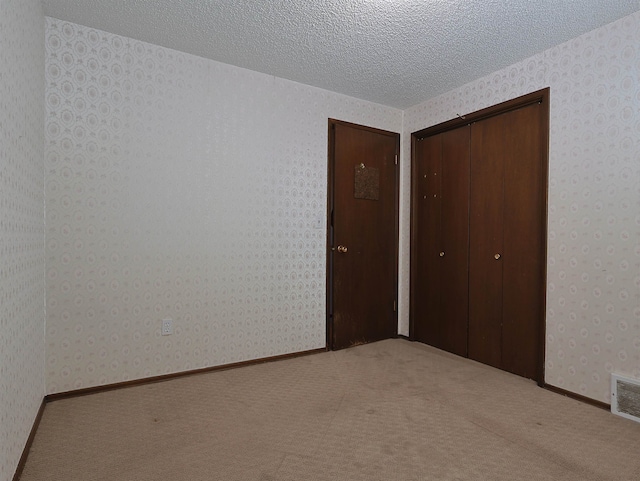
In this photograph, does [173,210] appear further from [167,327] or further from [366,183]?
[366,183]

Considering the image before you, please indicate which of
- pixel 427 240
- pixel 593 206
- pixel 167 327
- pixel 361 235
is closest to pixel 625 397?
pixel 593 206

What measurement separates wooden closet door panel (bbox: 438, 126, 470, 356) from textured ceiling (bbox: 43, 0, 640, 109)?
67 cm

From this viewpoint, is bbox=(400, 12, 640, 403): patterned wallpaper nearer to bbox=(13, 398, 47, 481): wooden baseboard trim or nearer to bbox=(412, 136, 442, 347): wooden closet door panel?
bbox=(412, 136, 442, 347): wooden closet door panel

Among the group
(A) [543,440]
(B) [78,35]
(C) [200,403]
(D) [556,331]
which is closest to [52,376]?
(C) [200,403]

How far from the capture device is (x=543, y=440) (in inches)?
77.5

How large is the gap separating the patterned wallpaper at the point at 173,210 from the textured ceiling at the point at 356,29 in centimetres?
24

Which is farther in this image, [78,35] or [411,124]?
Result: [411,124]

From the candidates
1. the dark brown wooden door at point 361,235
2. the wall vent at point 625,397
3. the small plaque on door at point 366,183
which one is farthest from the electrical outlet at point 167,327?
the wall vent at point 625,397

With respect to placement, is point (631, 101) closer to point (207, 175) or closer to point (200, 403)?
point (207, 175)

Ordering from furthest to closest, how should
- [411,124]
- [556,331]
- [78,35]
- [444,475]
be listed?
[411,124] < [556,331] < [78,35] < [444,475]

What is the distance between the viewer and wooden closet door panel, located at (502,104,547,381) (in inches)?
109

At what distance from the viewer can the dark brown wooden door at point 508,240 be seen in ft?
9.20

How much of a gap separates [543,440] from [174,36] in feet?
10.9

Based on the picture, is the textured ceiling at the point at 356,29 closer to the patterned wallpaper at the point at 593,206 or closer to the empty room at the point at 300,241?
the empty room at the point at 300,241
